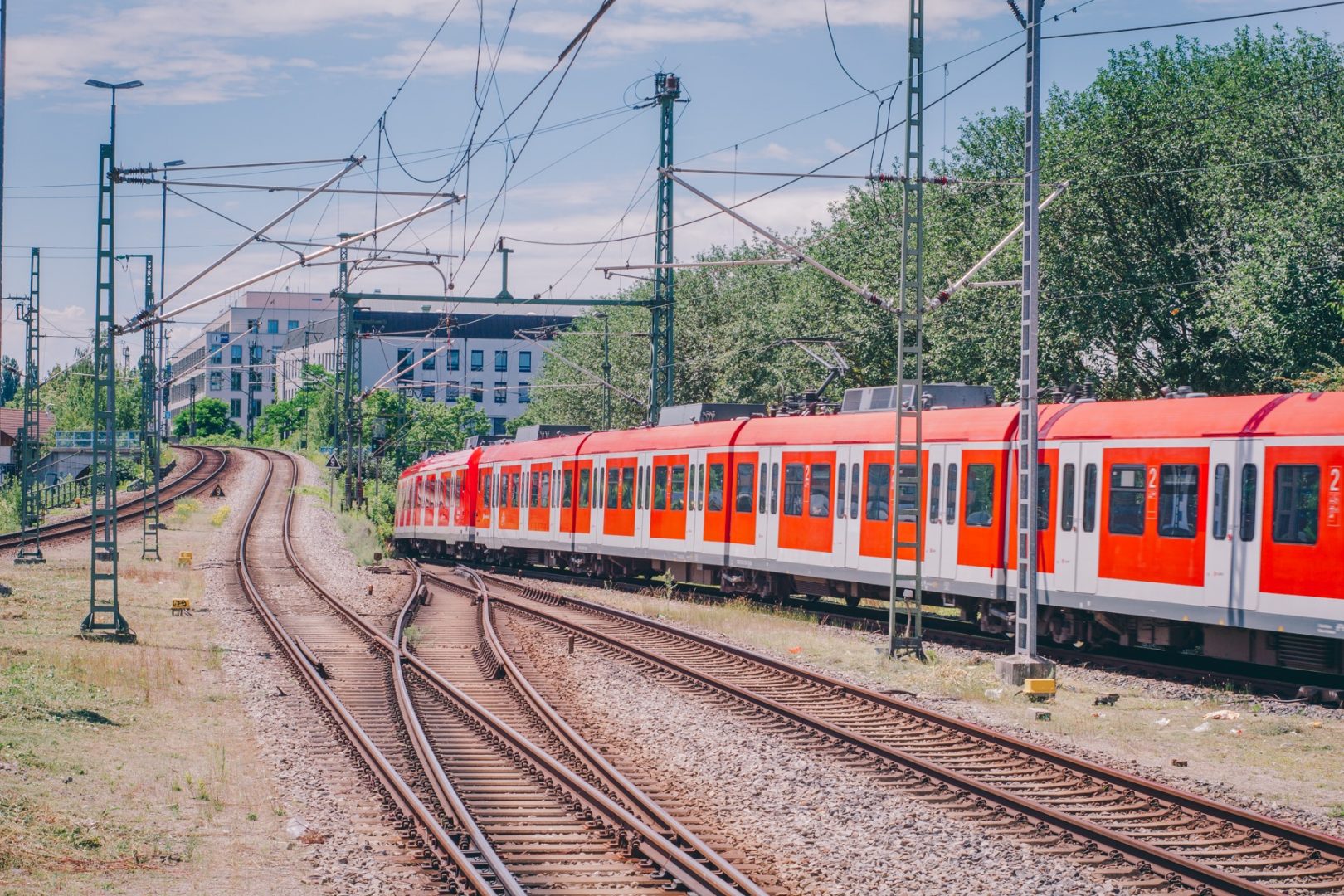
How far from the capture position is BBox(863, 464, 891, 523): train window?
78.4 feet

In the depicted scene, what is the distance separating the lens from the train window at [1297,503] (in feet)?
54.9

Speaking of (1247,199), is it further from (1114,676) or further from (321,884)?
(321,884)

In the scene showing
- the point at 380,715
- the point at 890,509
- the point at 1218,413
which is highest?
the point at 1218,413

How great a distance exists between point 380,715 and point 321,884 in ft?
22.5

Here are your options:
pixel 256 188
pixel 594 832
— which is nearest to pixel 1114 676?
pixel 594 832

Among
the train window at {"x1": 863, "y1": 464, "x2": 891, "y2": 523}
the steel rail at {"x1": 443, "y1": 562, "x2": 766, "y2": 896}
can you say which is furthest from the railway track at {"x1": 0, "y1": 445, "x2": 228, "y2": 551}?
the steel rail at {"x1": 443, "y1": 562, "x2": 766, "y2": 896}

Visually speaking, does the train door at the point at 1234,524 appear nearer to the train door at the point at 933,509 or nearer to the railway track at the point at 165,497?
the train door at the point at 933,509

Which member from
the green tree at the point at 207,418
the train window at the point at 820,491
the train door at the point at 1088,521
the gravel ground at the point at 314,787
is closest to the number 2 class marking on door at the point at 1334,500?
the train door at the point at 1088,521

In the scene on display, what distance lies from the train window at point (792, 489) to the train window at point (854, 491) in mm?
1877

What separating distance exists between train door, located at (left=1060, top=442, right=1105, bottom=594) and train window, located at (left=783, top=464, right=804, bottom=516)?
7352 millimetres

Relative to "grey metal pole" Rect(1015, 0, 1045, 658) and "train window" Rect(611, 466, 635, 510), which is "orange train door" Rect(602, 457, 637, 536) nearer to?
"train window" Rect(611, 466, 635, 510)

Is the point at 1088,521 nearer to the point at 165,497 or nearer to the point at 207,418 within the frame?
the point at 165,497

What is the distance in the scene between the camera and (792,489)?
88.8 feet

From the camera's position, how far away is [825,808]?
11727 mm
